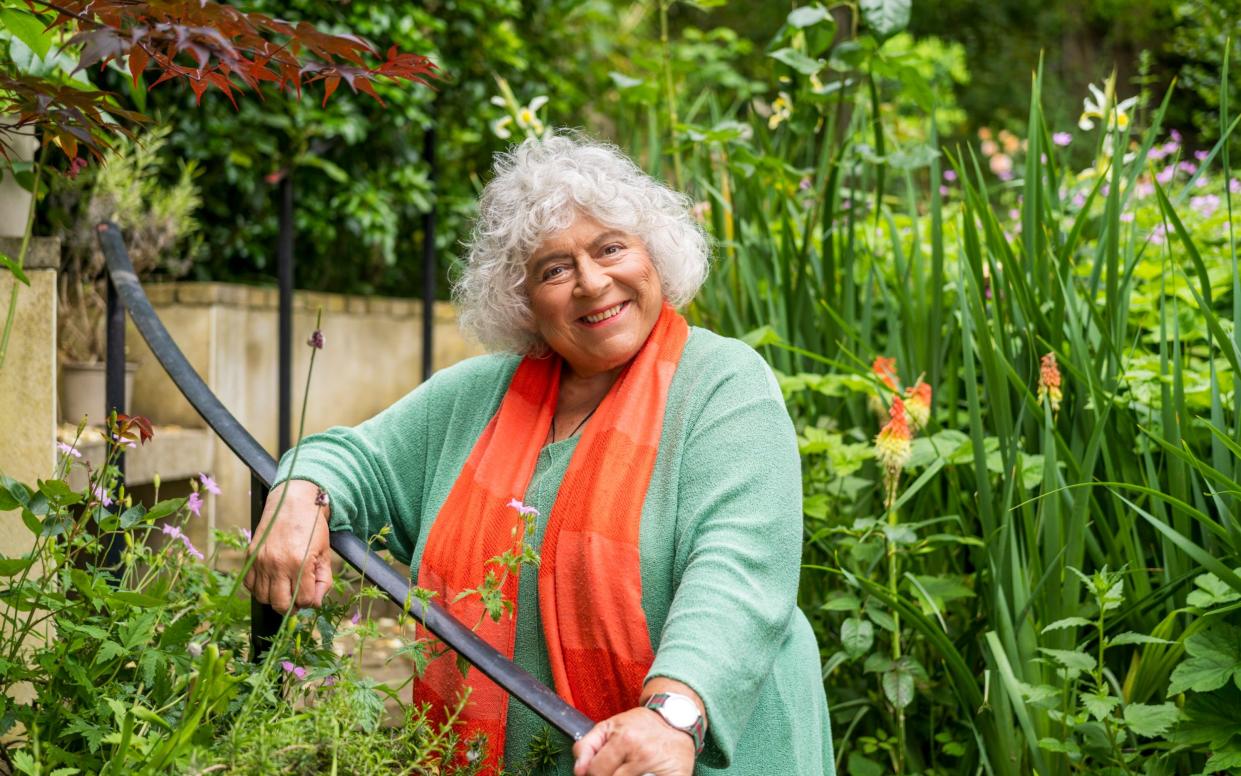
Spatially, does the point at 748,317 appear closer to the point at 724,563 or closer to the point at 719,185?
the point at 719,185

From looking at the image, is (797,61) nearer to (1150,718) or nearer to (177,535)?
(1150,718)

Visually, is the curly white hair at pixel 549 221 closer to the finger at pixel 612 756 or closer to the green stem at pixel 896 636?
the green stem at pixel 896 636

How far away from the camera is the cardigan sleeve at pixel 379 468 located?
1812 mm

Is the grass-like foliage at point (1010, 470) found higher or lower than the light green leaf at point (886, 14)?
lower

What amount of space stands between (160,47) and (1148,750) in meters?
1.98

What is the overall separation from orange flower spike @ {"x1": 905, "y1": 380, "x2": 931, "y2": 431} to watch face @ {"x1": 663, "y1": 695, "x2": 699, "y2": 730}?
109 cm

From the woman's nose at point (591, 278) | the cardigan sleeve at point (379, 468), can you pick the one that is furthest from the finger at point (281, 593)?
the woman's nose at point (591, 278)

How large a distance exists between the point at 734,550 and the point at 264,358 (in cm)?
301

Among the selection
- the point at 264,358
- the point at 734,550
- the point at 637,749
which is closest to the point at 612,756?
the point at 637,749

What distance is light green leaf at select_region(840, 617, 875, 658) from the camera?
6.84 feet

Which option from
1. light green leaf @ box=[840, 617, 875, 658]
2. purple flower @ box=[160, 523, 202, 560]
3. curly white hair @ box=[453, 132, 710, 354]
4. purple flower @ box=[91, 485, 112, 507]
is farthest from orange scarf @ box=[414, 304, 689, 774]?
light green leaf @ box=[840, 617, 875, 658]

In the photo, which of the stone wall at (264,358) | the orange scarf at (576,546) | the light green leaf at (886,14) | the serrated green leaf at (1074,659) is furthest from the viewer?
the stone wall at (264,358)

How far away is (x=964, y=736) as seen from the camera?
2.20 meters

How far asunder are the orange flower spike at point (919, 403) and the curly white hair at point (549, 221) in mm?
562
